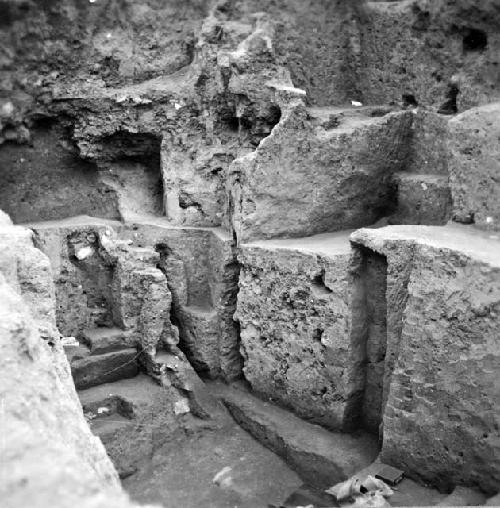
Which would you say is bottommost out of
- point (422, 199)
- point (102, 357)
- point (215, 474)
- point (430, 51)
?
point (215, 474)

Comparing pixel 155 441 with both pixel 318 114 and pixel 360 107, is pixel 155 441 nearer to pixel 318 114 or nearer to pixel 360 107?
pixel 318 114

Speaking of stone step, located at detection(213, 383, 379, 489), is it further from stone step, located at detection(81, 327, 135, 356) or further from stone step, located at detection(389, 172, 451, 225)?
stone step, located at detection(389, 172, 451, 225)

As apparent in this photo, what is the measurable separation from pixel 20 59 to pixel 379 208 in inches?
156

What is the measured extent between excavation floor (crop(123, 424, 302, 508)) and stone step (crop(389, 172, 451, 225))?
2.51 metres

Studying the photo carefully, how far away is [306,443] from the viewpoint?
616cm

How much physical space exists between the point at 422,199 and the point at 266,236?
4.83 ft

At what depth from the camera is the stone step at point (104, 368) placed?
6.76 meters

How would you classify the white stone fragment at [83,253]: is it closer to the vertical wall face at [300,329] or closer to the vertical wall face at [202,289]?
the vertical wall face at [202,289]

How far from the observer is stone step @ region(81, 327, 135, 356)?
22.8 ft

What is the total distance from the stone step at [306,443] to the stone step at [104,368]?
1.02 m

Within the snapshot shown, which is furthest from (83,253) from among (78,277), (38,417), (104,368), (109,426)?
(38,417)

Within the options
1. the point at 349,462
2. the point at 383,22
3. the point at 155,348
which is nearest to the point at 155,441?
the point at 155,348

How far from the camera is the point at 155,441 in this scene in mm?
6566

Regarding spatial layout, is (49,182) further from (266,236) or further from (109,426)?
(109,426)
